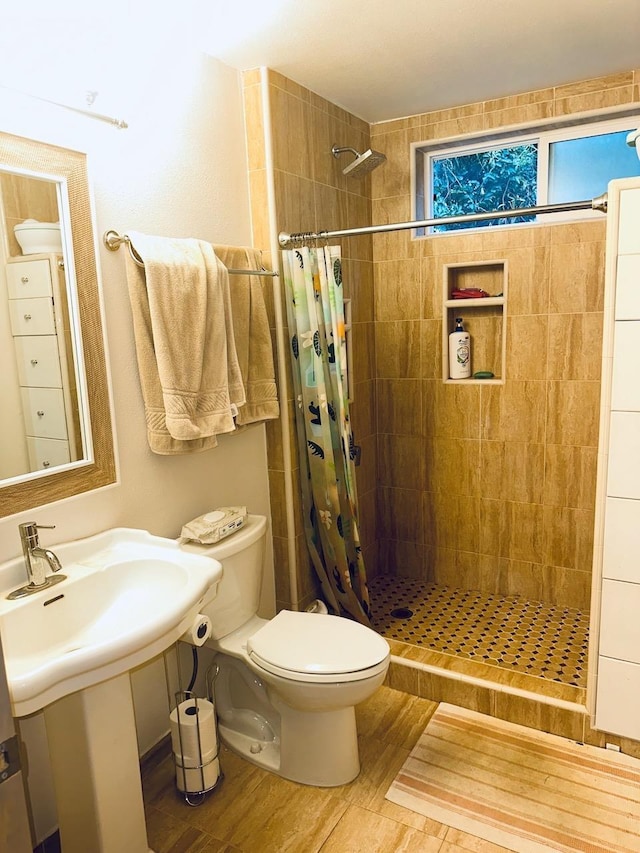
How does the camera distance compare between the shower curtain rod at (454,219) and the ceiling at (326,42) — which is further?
the shower curtain rod at (454,219)

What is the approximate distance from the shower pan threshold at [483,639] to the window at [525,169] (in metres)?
1.83

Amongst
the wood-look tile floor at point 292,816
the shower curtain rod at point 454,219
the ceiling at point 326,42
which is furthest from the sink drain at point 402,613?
the ceiling at point 326,42

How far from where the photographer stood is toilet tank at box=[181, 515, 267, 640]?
206cm

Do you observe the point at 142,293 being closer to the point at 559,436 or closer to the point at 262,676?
the point at 262,676

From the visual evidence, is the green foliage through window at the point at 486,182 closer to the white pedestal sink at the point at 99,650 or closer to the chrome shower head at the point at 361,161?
the chrome shower head at the point at 361,161

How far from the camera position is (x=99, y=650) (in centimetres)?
130

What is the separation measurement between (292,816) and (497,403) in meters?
1.95

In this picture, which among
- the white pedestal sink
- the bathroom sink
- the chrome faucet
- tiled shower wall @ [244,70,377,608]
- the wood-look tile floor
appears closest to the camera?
the bathroom sink

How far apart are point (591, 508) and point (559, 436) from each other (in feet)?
1.18

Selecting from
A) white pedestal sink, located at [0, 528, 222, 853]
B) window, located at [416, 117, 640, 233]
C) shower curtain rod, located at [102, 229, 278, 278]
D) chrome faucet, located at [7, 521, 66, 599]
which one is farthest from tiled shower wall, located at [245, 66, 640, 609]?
chrome faucet, located at [7, 521, 66, 599]

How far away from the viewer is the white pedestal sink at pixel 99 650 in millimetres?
1385

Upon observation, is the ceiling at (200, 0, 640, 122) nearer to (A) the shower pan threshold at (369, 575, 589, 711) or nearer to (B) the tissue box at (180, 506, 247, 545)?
(B) the tissue box at (180, 506, 247, 545)

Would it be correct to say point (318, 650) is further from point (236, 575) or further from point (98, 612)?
point (98, 612)

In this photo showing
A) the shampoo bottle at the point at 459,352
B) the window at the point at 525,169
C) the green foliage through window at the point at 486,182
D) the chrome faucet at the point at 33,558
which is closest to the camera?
the chrome faucet at the point at 33,558
